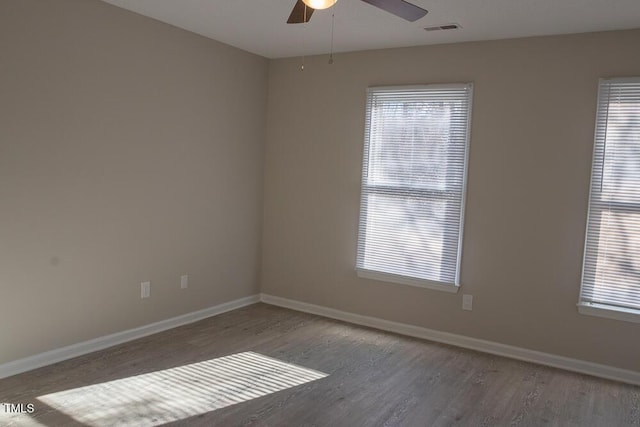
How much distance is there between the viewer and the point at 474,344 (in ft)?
13.7

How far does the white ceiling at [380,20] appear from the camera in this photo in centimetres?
322

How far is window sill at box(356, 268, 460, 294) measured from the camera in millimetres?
4273

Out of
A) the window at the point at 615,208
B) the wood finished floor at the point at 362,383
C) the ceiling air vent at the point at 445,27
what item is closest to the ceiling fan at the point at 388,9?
the ceiling air vent at the point at 445,27

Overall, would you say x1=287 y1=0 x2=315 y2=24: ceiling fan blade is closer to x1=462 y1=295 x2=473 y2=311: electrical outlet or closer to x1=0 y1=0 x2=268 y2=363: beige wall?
x1=0 y1=0 x2=268 y2=363: beige wall

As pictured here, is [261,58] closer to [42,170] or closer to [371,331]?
[42,170]

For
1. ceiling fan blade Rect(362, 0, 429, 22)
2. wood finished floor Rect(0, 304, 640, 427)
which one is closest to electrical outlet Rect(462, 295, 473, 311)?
wood finished floor Rect(0, 304, 640, 427)

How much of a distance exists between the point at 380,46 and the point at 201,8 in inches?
63.1

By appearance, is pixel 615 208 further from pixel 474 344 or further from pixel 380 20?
pixel 380 20

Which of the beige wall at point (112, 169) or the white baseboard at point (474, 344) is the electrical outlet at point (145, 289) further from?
the white baseboard at point (474, 344)

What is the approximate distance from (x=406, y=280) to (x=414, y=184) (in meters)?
0.85

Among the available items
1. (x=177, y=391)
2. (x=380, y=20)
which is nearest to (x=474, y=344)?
(x=177, y=391)

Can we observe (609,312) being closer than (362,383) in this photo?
No

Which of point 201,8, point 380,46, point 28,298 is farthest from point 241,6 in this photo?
point 28,298

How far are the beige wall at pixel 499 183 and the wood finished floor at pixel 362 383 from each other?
1.06 ft
